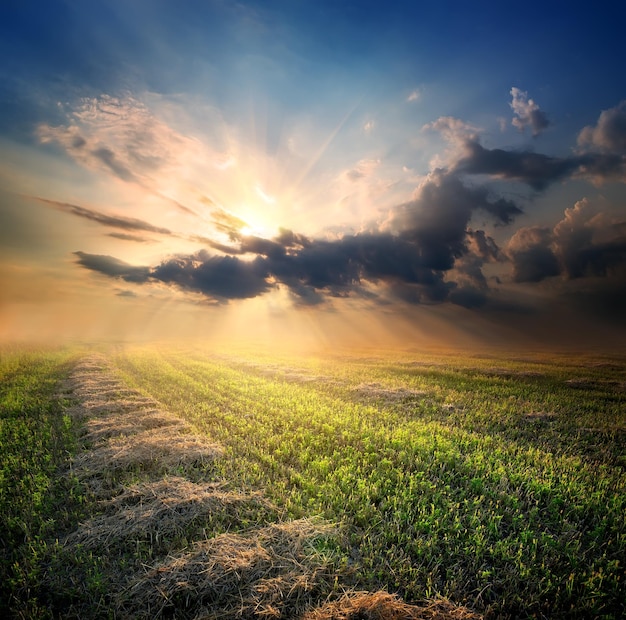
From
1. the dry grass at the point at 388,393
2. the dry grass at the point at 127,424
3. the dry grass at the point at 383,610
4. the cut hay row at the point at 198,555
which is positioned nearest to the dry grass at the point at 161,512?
the cut hay row at the point at 198,555

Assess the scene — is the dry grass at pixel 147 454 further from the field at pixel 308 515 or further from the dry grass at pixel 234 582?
the dry grass at pixel 234 582

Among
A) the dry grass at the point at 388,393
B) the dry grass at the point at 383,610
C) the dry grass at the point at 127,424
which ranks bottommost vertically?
the dry grass at the point at 127,424

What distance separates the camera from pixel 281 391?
52.1 feet

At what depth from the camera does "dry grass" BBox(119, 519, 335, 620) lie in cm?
380

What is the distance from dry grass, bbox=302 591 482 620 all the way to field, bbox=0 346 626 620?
20mm

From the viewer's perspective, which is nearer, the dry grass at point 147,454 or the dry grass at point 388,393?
the dry grass at point 147,454

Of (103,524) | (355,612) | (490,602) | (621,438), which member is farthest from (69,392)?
(621,438)

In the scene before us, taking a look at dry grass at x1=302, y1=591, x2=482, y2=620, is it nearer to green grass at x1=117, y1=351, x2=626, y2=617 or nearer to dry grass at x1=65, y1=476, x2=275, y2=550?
green grass at x1=117, y1=351, x2=626, y2=617

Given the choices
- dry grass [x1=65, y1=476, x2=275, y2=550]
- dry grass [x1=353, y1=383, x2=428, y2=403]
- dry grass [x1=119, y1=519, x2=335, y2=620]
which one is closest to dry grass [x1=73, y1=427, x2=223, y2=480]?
dry grass [x1=65, y1=476, x2=275, y2=550]

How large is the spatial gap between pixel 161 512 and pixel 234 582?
2192mm

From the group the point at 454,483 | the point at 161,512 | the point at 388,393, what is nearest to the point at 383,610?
the point at 454,483

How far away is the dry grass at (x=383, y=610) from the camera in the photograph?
142 inches

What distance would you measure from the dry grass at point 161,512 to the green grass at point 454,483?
0.70 metres

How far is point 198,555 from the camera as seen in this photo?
179 inches
